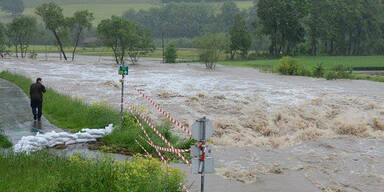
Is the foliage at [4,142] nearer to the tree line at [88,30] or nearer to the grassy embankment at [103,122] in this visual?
the grassy embankment at [103,122]

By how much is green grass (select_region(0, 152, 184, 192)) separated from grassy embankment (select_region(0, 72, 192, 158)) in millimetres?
4350

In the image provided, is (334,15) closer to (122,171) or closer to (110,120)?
(110,120)

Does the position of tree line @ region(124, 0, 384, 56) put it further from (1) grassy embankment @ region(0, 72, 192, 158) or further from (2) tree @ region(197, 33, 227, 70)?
(1) grassy embankment @ region(0, 72, 192, 158)

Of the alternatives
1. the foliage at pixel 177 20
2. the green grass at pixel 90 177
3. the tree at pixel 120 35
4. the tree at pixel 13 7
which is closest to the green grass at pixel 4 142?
the green grass at pixel 90 177

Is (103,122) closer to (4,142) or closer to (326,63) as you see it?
(4,142)

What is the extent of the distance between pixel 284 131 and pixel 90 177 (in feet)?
43.8

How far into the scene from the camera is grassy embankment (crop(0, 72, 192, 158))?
14836 millimetres

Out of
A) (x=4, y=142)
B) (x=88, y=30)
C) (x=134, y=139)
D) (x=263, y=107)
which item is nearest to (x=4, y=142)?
(x=4, y=142)

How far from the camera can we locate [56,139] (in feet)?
48.3

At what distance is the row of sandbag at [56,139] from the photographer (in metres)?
13.5

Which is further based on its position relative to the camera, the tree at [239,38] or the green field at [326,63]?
the tree at [239,38]

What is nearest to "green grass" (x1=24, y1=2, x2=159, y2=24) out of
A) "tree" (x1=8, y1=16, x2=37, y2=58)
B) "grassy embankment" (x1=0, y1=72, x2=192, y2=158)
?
"tree" (x1=8, y1=16, x2=37, y2=58)

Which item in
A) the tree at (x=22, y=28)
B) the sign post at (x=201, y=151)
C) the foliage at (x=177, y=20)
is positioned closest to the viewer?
the sign post at (x=201, y=151)

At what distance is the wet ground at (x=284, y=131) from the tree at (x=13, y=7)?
524 feet
